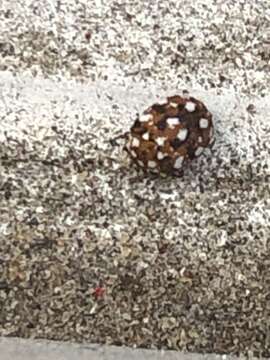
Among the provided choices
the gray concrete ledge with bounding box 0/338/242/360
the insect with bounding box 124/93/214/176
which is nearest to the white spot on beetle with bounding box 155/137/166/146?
the insect with bounding box 124/93/214/176

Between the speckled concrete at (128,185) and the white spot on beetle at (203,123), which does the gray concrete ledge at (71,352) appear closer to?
the speckled concrete at (128,185)

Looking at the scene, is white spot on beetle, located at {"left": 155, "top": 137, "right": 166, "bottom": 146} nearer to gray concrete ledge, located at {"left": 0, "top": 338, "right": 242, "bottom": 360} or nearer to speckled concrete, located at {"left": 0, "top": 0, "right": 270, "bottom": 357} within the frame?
speckled concrete, located at {"left": 0, "top": 0, "right": 270, "bottom": 357}

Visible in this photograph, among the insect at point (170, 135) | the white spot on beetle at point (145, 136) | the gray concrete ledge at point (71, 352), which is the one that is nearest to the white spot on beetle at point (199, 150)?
the insect at point (170, 135)

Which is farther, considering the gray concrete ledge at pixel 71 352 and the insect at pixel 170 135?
the insect at pixel 170 135

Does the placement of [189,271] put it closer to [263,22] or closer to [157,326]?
[157,326]

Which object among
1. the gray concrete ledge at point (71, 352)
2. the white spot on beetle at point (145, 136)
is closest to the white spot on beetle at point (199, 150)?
the white spot on beetle at point (145, 136)

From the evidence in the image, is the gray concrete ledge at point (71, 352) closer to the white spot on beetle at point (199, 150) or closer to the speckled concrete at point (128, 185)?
the speckled concrete at point (128, 185)

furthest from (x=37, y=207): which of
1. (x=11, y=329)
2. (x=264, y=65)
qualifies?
(x=264, y=65)

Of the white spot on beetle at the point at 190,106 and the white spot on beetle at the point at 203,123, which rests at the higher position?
the white spot on beetle at the point at 190,106
